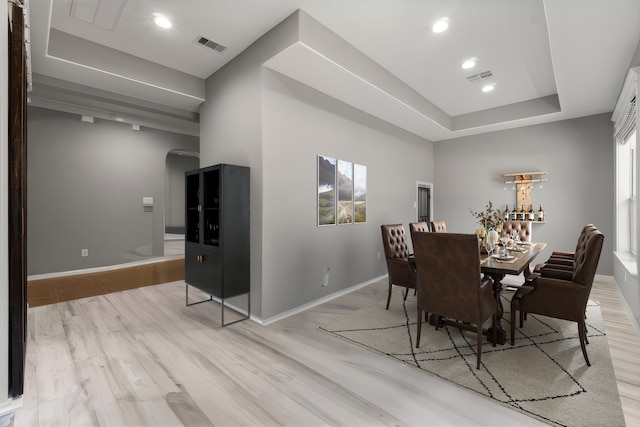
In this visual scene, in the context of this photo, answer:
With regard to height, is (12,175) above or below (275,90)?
below

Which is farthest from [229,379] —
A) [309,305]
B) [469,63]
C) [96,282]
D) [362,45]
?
[469,63]

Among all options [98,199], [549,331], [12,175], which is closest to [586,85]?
[549,331]

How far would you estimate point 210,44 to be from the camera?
3.30 m

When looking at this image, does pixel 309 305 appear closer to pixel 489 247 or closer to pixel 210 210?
pixel 210 210

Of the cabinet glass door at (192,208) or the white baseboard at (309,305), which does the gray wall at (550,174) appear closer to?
the white baseboard at (309,305)

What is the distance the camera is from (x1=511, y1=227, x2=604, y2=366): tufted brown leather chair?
7.68 feet

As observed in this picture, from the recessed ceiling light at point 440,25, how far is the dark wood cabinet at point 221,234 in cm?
248

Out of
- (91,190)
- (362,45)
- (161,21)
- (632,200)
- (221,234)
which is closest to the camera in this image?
(161,21)

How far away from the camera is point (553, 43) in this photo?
2.79 meters

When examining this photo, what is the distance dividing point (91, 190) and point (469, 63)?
6.58m

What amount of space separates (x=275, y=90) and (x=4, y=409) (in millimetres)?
3170

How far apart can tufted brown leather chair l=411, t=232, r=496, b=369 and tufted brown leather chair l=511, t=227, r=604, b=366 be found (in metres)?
0.36

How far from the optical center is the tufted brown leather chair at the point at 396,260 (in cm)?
348

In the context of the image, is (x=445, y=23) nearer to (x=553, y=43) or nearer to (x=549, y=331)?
(x=553, y=43)
